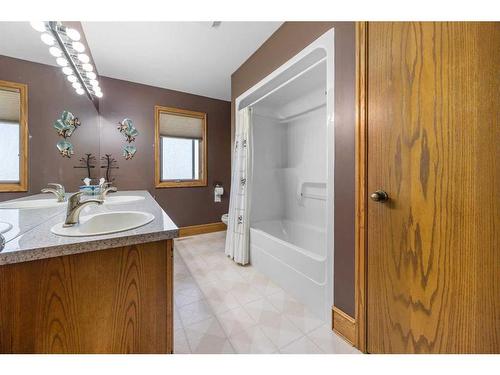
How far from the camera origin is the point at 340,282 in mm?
1236

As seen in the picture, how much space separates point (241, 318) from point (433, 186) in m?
1.37

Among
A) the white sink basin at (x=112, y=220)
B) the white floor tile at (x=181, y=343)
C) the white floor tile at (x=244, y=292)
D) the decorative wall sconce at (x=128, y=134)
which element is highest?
the decorative wall sconce at (x=128, y=134)

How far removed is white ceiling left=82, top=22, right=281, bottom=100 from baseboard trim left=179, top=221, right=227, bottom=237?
229 cm

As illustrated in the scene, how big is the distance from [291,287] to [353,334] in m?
0.56

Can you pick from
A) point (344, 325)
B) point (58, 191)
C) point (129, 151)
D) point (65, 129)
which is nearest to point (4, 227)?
point (58, 191)

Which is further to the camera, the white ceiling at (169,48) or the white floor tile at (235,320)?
the white ceiling at (169,48)

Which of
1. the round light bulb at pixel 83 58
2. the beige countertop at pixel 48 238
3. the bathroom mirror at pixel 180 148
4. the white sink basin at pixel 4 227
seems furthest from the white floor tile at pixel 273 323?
the bathroom mirror at pixel 180 148

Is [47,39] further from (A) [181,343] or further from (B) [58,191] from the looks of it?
(A) [181,343]

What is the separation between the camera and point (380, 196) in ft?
3.21

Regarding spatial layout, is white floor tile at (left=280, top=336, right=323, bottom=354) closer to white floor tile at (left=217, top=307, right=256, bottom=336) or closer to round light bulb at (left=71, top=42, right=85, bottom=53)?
white floor tile at (left=217, top=307, right=256, bottom=336)

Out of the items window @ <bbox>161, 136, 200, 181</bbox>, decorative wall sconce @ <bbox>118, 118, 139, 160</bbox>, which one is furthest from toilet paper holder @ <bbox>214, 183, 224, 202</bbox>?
decorative wall sconce @ <bbox>118, 118, 139, 160</bbox>

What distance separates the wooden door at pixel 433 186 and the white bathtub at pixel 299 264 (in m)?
0.36

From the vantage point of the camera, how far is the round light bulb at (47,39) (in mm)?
1124

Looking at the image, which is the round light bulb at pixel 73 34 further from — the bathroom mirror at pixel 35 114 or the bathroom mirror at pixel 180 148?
the bathroom mirror at pixel 180 148
